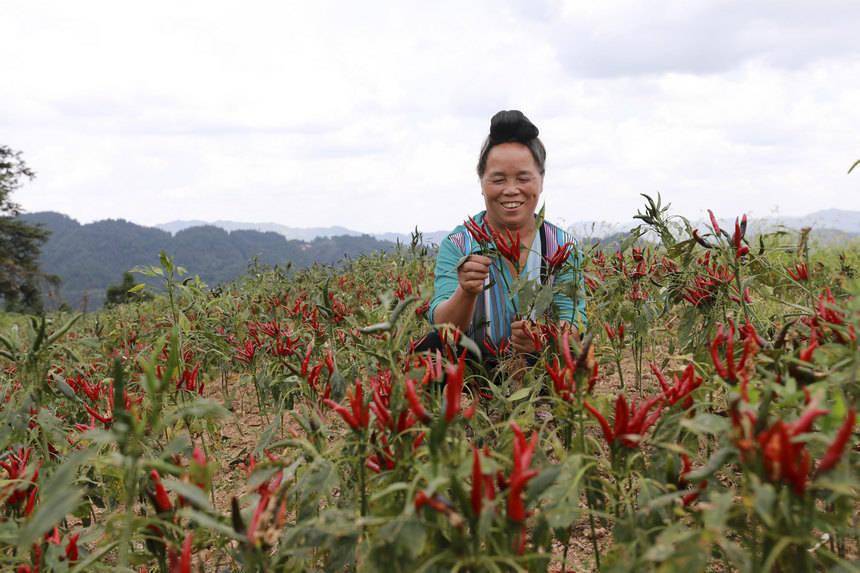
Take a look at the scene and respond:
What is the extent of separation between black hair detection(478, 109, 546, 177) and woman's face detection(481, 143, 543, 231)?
0.04 metres

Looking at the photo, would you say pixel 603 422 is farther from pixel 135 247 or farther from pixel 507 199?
pixel 135 247

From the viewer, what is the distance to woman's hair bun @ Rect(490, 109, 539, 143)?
112 inches

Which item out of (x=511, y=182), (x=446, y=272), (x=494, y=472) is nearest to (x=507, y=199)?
(x=511, y=182)

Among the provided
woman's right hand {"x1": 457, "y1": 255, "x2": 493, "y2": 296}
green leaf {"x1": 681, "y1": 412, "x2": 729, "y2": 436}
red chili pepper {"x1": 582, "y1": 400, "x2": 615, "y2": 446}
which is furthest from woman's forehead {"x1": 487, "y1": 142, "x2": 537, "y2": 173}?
green leaf {"x1": 681, "y1": 412, "x2": 729, "y2": 436}

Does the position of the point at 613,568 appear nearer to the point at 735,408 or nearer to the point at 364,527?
the point at 735,408

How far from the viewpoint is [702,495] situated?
972 millimetres

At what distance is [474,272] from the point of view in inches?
72.5

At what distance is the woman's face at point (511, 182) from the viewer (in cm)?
279

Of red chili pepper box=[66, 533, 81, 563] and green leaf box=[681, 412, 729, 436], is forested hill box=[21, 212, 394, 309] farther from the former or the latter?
green leaf box=[681, 412, 729, 436]

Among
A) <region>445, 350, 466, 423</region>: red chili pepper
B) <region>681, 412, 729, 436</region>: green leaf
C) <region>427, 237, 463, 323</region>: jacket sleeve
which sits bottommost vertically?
<region>681, 412, 729, 436</region>: green leaf

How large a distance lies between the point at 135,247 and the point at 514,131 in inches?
5359

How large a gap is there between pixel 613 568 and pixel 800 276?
1.68 metres

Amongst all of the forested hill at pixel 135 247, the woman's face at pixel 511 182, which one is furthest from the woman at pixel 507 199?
the forested hill at pixel 135 247

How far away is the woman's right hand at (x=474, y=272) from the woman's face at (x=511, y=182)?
0.99 m
